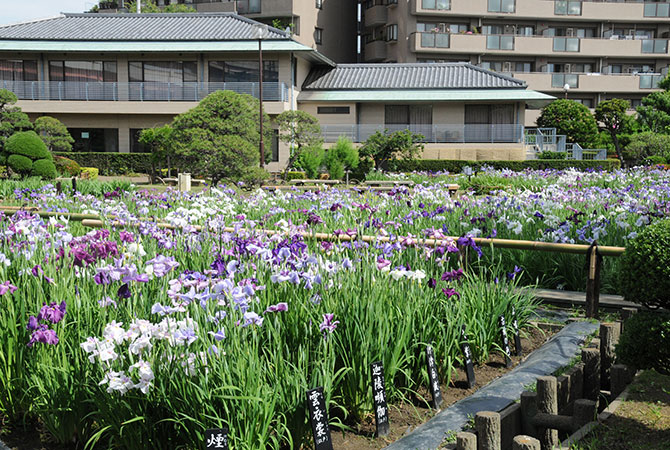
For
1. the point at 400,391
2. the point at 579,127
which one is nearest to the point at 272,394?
the point at 400,391

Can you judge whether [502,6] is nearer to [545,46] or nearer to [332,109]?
[545,46]

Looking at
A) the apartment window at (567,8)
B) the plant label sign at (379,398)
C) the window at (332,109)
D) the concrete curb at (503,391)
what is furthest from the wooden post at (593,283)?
the apartment window at (567,8)

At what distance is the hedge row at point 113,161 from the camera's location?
111 ft

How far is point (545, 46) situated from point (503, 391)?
43.9 m

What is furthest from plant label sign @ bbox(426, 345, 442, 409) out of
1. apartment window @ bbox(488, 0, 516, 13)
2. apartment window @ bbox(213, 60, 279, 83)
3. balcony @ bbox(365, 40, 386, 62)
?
balcony @ bbox(365, 40, 386, 62)

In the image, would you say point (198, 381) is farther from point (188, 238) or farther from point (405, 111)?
point (405, 111)

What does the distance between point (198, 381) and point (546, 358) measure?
100 inches

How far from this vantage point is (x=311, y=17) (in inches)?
1783


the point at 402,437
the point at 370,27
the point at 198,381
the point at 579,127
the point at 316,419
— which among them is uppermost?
the point at 370,27

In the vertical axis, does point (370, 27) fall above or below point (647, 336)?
above

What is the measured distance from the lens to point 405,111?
121 ft

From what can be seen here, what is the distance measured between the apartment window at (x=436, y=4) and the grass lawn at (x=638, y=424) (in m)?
41.3

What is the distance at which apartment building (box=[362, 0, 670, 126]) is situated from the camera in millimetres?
43406

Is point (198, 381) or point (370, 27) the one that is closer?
point (198, 381)
